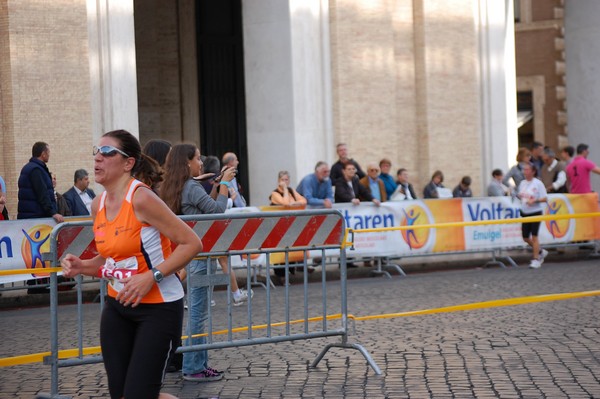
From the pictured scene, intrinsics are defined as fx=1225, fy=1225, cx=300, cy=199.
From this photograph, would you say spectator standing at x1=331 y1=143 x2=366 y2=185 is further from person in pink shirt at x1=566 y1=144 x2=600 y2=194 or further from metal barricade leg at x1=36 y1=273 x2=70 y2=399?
metal barricade leg at x1=36 y1=273 x2=70 y2=399

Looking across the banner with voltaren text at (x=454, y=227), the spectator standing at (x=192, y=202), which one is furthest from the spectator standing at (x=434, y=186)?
the spectator standing at (x=192, y=202)

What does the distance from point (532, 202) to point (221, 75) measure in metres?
9.79

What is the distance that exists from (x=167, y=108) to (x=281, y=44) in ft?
16.1

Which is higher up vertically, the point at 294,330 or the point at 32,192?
the point at 32,192

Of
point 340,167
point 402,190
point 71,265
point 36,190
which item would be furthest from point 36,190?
point 71,265

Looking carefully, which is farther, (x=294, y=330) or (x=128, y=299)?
(x=294, y=330)

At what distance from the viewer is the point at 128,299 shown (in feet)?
18.6

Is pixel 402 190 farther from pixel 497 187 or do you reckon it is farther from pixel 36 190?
pixel 36 190

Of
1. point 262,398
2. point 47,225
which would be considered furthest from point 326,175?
point 262,398

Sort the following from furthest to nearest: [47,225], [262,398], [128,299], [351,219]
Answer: [351,219]
[47,225]
[262,398]
[128,299]

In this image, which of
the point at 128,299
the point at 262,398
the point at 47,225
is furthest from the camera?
the point at 47,225

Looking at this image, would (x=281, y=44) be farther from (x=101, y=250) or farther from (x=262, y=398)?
(x=101, y=250)

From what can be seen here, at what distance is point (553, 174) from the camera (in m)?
24.3

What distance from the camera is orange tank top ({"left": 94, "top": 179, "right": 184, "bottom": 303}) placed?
580cm
